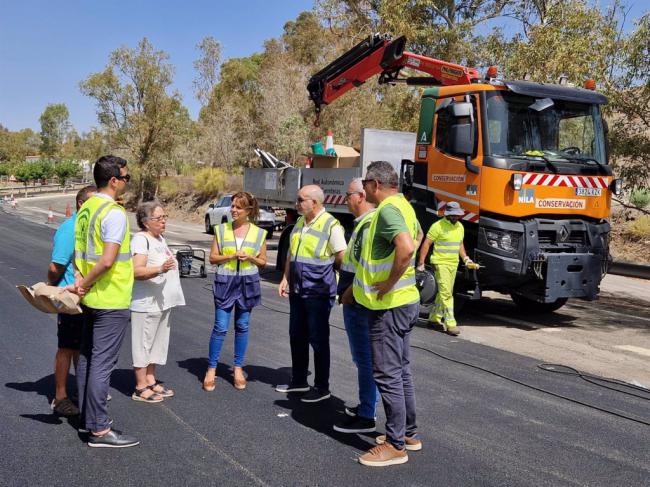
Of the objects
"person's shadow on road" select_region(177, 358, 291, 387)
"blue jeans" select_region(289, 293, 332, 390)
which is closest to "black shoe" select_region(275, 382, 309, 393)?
"blue jeans" select_region(289, 293, 332, 390)

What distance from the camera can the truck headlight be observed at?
324 inches

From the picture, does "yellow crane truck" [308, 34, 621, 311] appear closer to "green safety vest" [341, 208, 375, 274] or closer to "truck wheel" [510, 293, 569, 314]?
"truck wheel" [510, 293, 569, 314]

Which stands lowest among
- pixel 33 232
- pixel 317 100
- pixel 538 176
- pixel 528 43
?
pixel 33 232

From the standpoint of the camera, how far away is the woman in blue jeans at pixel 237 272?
550 cm

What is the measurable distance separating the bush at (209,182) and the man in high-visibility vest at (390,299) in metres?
33.1

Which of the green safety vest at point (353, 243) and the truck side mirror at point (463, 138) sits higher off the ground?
the truck side mirror at point (463, 138)

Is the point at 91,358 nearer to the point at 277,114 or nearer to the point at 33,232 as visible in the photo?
the point at 33,232

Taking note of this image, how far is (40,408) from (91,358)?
107cm

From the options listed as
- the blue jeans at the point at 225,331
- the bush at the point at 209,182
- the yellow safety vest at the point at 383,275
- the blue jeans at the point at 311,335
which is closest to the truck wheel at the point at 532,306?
the blue jeans at the point at 311,335

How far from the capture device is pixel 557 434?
4789mm

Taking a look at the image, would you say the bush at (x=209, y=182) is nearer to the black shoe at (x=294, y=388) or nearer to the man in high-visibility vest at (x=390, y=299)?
the black shoe at (x=294, y=388)

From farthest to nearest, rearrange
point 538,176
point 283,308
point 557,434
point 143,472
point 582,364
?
point 283,308, point 538,176, point 582,364, point 557,434, point 143,472

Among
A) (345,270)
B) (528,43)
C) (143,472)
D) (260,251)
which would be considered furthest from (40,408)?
(528,43)

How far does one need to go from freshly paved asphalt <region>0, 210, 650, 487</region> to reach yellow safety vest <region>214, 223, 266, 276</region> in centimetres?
103
